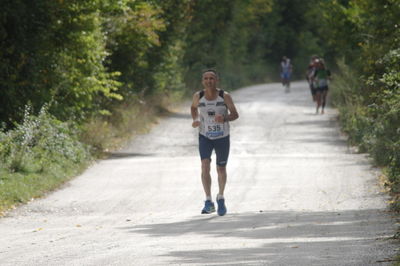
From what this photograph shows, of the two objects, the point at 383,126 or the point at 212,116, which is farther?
the point at 383,126

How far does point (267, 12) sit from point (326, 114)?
130ft

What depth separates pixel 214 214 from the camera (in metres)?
13.6

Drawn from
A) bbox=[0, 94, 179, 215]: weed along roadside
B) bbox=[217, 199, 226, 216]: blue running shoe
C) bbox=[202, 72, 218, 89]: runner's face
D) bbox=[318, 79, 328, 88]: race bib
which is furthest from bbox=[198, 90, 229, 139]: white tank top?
bbox=[318, 79, 328, 88]: race bib

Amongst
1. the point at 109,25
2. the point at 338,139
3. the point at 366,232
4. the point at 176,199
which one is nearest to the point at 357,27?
the point at 338,139

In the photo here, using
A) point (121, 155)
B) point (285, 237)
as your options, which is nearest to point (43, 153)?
point (121, 155)

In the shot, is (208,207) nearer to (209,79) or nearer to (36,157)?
(209,79)

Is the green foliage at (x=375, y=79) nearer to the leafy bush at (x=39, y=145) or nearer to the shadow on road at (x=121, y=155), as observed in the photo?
the shadow on road at (x=121, y=155)

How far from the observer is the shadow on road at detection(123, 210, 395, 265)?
886 cm

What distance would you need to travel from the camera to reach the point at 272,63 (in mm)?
77875

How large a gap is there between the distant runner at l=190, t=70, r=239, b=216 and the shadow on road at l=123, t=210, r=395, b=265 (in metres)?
0.56

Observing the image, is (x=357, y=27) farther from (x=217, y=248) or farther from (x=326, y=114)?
(x=217, y=248)

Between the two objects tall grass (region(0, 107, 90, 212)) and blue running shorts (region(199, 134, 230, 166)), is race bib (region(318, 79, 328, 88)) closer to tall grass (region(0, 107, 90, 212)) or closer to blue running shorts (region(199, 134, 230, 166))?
tall grass (region(0, 107, 90, 212))

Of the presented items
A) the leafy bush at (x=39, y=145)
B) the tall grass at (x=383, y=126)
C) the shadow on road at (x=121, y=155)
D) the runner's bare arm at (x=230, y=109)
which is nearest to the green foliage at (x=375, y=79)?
the tall grass at (x=383, y=126)

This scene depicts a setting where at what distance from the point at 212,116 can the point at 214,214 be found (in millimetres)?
1446
